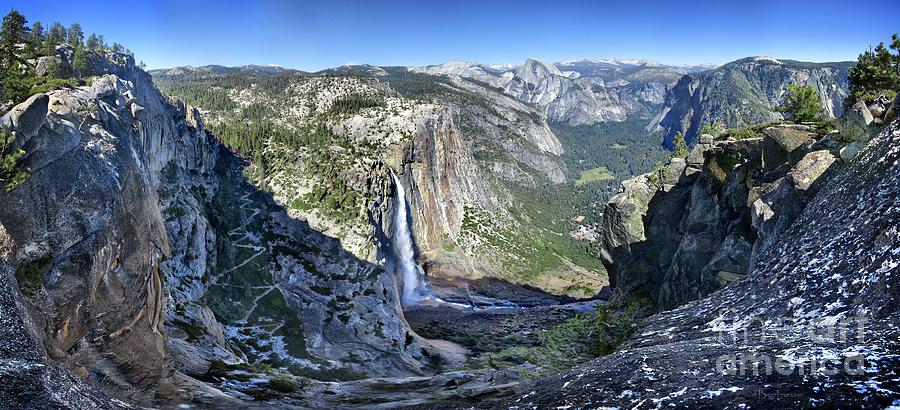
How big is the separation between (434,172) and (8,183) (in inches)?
4414

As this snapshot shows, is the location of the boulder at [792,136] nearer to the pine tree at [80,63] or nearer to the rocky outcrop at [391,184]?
the rocky outcrop at [391,184]

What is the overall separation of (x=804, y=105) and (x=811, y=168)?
1211 inches

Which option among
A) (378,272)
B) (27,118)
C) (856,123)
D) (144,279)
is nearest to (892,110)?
(856,123)

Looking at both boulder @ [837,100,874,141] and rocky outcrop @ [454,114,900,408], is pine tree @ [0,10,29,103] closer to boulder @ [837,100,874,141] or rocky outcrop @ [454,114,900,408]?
rocky outcrop @ [454,114,900,408]

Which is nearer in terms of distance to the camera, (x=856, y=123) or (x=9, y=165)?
(x=9, y=165)

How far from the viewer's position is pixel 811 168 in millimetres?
30844

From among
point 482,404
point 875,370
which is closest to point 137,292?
point 482,404

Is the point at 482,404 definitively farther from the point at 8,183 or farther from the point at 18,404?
the point at 8,183

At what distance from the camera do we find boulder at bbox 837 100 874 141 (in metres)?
29.8

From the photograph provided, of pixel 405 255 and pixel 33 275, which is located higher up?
pixel 33 275

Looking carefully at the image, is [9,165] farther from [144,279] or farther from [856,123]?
[856,123]

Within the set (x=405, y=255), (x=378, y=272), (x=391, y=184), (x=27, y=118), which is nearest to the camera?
(x=27, y=118)

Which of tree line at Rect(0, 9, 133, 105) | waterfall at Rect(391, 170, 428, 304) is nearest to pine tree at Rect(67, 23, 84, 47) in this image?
tree line at Rect(0, 9, 133, 105)

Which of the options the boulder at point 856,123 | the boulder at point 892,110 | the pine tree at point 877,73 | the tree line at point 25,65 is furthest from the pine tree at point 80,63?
the pine tree at point 877,73
